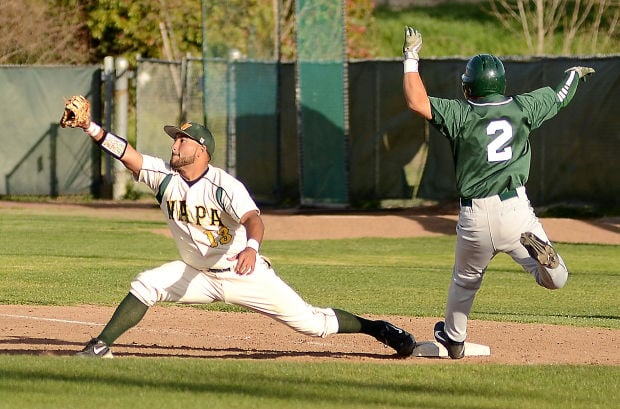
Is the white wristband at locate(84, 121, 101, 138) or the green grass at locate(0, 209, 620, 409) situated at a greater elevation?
the white wristband at locate(84, 121, 101, 138)

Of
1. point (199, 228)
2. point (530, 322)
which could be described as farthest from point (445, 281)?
point (199, 228)

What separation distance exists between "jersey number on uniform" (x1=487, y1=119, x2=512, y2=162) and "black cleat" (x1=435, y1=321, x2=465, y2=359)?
127cm

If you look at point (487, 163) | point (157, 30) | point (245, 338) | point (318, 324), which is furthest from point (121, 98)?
point (487, 163)

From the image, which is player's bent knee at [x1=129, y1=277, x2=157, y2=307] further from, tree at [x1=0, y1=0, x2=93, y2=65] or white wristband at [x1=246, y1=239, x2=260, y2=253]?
tree at [x1=0, y1=0, x2=93, y2=65]

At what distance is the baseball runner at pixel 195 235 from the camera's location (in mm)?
7668

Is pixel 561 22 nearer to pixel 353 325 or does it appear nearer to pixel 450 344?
pixel 450 344

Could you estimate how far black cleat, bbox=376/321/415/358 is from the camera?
8.43 meters

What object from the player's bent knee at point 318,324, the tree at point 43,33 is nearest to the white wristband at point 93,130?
the player's bent knee at point 318,324

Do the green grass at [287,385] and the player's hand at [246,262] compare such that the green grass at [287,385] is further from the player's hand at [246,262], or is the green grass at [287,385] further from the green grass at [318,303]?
the player's hand at [246,262]

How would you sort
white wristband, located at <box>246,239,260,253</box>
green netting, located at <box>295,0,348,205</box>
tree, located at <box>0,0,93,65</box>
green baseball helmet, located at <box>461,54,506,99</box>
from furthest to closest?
tree, located at <box>0,0,93,65</box>, green netting, located at <box>295,0,348,205</box>, green baseball helmet, located at <box>461,54,506,99</box>, white wristband, located at <box>246,239,260,253</box>

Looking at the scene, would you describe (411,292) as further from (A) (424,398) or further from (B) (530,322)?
(A) (424,398)

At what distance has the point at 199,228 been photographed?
7.71 metres

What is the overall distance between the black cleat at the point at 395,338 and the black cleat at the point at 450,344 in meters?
0.19

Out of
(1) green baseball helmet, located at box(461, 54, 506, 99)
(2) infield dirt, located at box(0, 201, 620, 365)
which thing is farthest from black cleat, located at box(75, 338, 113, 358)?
(1) green baseball helmet, located at box(461, 54, 506, 99)
